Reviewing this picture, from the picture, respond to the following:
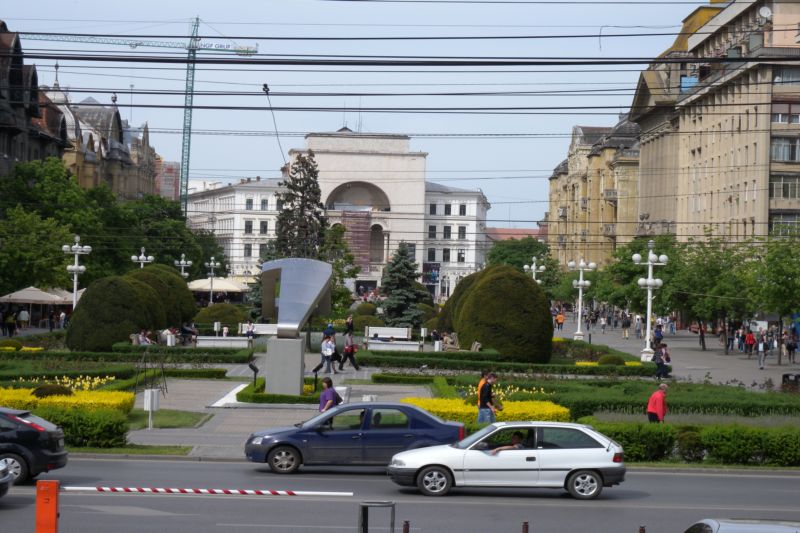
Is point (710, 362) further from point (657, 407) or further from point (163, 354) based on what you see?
point (657, 407)

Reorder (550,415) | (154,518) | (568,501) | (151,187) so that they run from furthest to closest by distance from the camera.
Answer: (151,187), (550,415), (568,501), (154,518)

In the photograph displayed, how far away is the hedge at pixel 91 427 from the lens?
73.2 feet

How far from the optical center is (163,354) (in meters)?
38.6

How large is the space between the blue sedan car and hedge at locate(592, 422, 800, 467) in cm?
425

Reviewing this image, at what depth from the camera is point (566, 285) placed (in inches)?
3917

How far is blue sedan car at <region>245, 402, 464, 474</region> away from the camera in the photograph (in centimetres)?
2023

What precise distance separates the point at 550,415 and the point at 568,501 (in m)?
6.76

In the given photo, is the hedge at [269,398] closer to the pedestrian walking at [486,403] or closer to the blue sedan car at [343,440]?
the pedestrian walking at [486,403]

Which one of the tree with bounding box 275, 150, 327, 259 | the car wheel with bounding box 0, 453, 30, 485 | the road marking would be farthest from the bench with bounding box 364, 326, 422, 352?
the car wheel with bounding box 0, 453, 30, 485

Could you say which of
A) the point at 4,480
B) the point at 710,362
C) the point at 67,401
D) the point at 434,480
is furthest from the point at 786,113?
the point at 4,480

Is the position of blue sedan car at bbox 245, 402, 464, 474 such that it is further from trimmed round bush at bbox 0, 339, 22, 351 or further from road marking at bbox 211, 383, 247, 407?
trimmed round bush at bbox 0, 339, 22, 351

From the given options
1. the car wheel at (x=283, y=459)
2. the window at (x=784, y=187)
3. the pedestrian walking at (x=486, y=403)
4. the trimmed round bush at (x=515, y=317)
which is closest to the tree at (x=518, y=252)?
the window at (x=784, y=187)

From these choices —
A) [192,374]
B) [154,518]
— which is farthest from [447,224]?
[154,518]

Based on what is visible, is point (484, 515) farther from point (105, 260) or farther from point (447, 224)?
point (447, 224)
